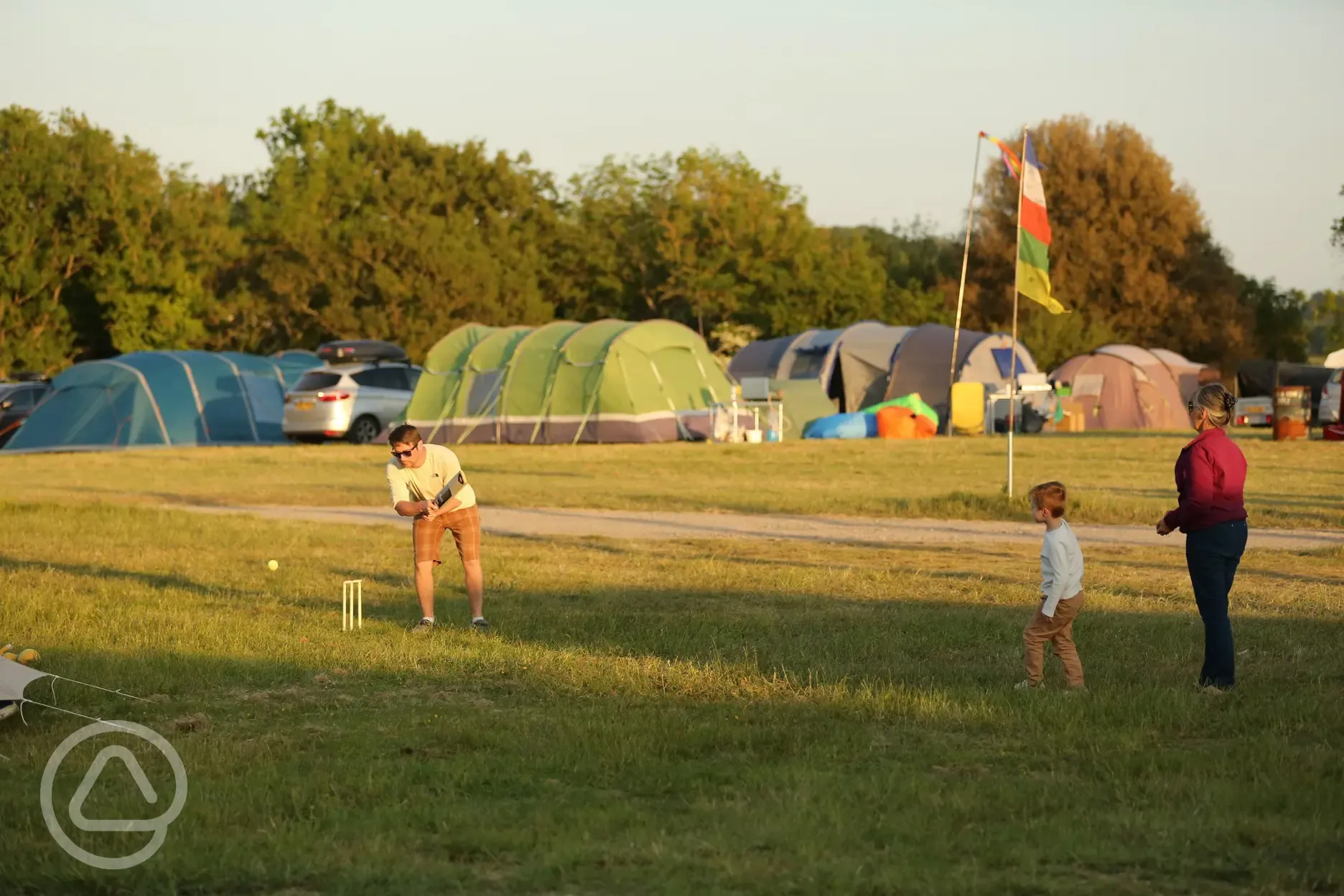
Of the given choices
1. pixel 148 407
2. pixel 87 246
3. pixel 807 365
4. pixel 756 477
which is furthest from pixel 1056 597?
pixel 87 246

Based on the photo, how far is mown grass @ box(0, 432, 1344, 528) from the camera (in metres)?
18.0

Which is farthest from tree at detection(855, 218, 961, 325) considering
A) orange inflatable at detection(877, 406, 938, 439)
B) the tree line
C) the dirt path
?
the dirt path

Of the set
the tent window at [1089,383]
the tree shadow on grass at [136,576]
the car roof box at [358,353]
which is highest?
the car roof box at [358,353]

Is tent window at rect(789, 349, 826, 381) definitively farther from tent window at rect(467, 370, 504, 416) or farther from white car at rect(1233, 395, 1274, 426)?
white car at rect(1233, 395, 1274, 426)

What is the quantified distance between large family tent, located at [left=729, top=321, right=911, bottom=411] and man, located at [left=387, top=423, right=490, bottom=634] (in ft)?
102

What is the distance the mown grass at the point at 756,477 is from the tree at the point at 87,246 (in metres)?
22.9

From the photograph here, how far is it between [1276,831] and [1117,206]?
6238cm

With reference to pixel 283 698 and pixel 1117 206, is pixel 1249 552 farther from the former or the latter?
pixel 1117 206

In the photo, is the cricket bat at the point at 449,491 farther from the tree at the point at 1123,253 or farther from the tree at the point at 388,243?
the tree at the point at 1123,253

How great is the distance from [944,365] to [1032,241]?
70.0ft

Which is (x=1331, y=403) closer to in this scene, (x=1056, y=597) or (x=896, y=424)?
(x=896, y=424)

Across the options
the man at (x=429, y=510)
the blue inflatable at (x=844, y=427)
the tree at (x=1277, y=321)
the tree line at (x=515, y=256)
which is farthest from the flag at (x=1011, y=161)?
the tree at (x=1277, y=321)

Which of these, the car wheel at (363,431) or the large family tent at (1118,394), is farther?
the large family tent at (1118,394)

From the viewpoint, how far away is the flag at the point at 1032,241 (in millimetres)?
18672
